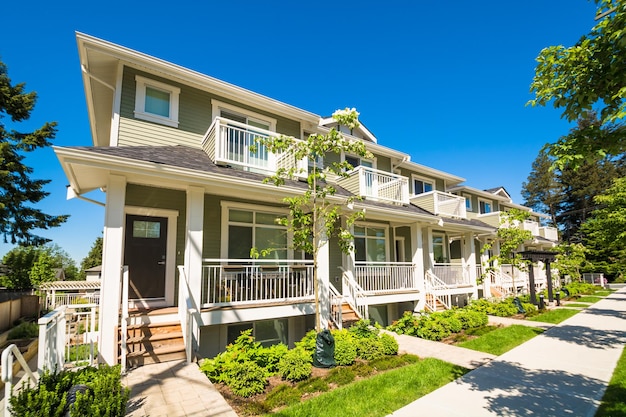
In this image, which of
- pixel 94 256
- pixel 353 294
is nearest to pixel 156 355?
pixel 353 294

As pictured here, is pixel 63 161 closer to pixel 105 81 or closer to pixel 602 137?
pixel 105 81

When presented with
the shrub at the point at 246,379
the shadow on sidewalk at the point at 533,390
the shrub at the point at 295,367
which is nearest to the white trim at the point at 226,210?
the shrub at the point at 295,367

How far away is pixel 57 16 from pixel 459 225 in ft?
54.0

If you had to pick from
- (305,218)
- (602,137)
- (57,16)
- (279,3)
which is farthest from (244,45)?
(602,137)

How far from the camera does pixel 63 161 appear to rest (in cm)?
563

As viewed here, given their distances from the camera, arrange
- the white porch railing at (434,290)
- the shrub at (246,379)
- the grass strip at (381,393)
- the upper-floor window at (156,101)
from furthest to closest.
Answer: the white porch railing at (434,290), the upper-floor window at (156,101), the shrub at (246,379), the grass strip at (381,393)

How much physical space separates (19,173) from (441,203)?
74.9ft

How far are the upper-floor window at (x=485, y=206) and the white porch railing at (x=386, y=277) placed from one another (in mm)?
13672

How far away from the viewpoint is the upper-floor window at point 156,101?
8.47 m

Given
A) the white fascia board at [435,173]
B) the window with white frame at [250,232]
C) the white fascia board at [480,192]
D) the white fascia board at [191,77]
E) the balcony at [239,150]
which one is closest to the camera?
the white fascia board at [191,77]

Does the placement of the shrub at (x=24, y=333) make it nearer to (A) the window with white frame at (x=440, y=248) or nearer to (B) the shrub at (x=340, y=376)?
(B) the shrub at (x=340, y=376)

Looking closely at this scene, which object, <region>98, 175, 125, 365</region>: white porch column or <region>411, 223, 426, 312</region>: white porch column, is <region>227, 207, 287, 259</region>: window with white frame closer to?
<region>98, 175, 125, 365</region>: white porch column

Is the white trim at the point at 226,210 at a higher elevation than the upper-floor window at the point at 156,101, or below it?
below

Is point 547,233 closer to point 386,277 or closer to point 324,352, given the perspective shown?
point 386,277
